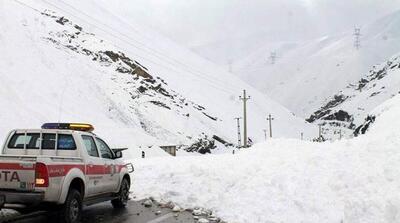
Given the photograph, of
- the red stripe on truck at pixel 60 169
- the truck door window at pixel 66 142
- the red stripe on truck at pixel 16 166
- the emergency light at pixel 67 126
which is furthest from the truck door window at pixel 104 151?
the red stripe on truck at pixel 16 166

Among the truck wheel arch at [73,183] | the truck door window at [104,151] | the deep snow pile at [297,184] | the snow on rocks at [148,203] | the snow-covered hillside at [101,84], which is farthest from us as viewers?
the snow-covered hillside at [101,84]

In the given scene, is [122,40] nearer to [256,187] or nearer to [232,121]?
[232,121]

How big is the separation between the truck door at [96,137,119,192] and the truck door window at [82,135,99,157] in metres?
0.30

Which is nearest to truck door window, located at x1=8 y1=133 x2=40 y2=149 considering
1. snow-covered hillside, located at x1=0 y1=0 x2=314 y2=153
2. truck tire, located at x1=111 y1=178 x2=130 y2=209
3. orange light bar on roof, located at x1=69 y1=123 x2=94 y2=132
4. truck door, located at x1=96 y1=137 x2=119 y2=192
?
orange light bar on roof, located at x1=69 y1=123 x2=94 y2=132

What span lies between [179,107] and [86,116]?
3555 cm

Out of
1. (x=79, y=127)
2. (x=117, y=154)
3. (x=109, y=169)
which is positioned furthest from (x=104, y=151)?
(x=79, y=127)

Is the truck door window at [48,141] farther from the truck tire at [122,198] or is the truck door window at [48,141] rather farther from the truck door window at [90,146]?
the truck tire at [122,198]

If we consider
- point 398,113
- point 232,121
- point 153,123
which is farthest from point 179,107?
point 398,113

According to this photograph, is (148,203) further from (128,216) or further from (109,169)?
(109,169)

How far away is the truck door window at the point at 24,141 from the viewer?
1096 cm

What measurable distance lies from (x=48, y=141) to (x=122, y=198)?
9.04 ft

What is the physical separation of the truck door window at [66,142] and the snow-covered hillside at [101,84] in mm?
36658

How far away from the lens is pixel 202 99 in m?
121

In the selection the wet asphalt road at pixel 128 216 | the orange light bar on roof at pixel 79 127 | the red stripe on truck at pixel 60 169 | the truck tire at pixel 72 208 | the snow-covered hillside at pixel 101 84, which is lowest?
the wet asphalt road at pixel 128 216
